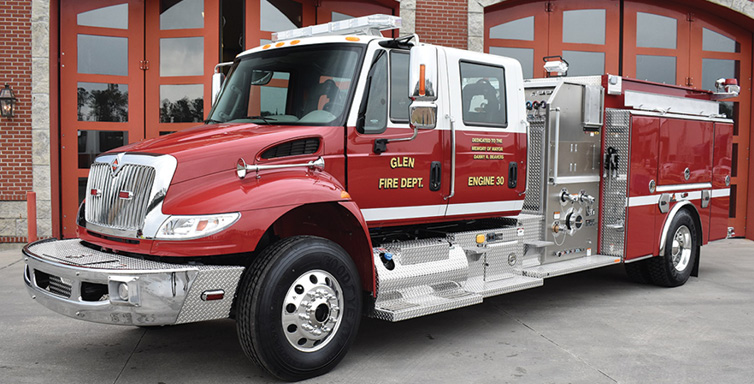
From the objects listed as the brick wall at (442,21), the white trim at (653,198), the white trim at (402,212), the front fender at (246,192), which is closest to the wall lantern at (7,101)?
the brick wall at (442,21)

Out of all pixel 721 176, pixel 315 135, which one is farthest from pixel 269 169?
pixel 721 176

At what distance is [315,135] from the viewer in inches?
191

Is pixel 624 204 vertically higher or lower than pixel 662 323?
higher

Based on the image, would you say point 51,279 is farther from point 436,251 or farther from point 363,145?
point 436,251

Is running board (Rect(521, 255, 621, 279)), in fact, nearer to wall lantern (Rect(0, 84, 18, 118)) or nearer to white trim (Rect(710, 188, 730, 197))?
white trim (Rect(710, 188, 730, 197))

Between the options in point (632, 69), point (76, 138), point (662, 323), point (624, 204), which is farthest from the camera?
point (632, 69)

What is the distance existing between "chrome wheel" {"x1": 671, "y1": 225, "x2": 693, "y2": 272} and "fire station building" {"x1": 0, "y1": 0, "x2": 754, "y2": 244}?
472cm

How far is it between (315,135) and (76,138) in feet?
24.1

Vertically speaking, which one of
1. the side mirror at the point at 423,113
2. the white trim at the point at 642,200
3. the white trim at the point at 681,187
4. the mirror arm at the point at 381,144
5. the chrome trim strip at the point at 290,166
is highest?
the side mirror at the point at 423,113

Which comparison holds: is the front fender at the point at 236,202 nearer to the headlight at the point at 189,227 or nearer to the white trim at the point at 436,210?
the headlight at the point at 189,227

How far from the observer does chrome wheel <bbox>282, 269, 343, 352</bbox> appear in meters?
4.47

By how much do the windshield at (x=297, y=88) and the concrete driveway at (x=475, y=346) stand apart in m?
1.86

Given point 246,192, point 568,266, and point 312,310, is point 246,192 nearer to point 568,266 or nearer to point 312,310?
point 312,310

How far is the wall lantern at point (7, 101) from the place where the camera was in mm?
10156
